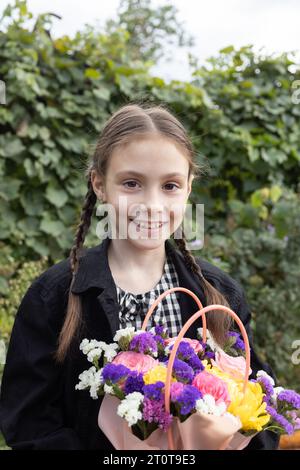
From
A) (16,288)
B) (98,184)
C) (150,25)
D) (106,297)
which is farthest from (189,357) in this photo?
(150,25)

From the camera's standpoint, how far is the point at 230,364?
1356 millimetres

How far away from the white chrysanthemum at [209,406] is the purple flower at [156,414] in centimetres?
6

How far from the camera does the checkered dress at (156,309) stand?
Result: 168 centimetres

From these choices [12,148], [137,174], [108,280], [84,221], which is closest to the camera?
[137,174]

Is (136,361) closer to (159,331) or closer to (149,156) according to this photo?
(159,331)

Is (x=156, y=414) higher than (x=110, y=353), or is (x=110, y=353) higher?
(x=110, y=353)

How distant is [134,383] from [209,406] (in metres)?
0.16

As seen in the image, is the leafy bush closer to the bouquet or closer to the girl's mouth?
the girl's mouth

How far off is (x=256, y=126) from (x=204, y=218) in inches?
33.7

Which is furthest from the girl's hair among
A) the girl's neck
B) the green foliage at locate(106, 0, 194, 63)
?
the green foliage at locate(106, 0, 194, 63)

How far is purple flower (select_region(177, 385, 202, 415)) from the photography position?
1.11 meters

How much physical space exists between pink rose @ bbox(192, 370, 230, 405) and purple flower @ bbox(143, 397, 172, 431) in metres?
0.09

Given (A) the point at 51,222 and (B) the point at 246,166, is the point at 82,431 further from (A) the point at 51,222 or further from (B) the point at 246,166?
(B) the point at 246,166
